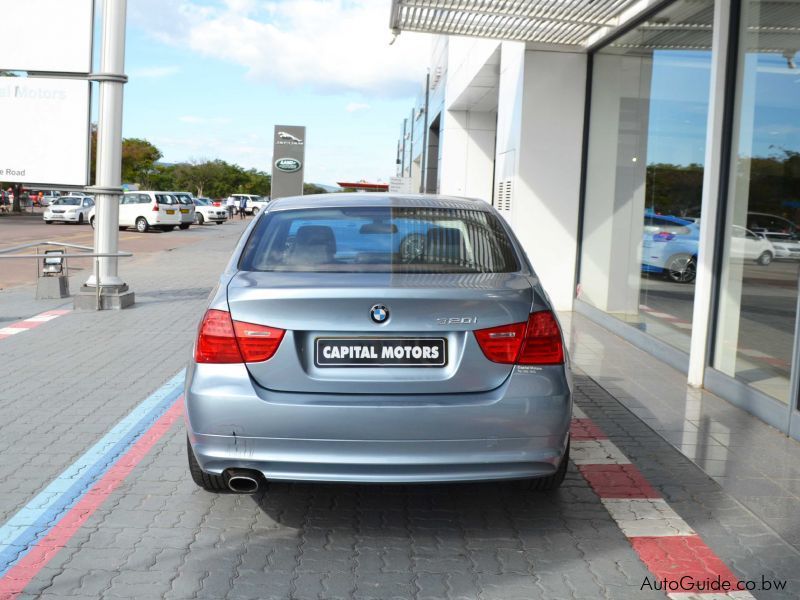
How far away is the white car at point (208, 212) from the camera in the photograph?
51.7m

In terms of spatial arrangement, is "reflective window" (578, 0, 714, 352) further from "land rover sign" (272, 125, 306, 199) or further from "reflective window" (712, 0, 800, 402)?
"land rover sign" (272, 125, 306, 199)

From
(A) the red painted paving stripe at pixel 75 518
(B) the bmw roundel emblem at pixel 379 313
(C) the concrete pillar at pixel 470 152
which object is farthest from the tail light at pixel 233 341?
(C) the concrete pillar at pixel 470 152

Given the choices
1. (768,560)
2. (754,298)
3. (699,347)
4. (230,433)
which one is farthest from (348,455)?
(699,347)

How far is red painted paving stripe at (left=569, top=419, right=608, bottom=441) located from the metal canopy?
583 centimetres

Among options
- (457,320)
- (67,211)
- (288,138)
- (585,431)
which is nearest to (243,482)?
(457,320)

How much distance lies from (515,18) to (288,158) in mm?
15968

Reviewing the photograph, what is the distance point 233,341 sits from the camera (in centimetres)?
400

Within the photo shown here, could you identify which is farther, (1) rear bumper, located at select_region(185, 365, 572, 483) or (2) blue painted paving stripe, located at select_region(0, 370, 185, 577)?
(2) blue painted paving stripe, located at select_region(0, 370, 185, 577)

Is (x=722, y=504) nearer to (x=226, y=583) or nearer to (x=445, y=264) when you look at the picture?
(x=445, y=264)

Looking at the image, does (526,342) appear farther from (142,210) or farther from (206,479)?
(142,210)

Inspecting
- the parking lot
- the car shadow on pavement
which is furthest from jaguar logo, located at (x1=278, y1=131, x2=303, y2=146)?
the car shadow on pavement

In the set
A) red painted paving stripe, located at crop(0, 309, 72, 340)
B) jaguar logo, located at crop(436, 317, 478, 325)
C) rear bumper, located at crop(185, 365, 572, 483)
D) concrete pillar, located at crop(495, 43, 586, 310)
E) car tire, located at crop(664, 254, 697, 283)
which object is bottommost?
red painted paving stripe, located at crop(0, 309, 72, 340)

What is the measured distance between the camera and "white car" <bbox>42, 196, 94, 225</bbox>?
43719 millimetres

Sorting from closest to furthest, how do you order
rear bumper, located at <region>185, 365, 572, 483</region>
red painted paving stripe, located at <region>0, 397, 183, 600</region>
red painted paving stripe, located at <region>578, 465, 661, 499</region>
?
red painted paving stripe, located at <region>0, 397, 183, 600</region> → rear bumper, located at <region>185, 365, 572, 483</region> → red painted paving stripe, located at <region>578, 465, 661, 499</region>
